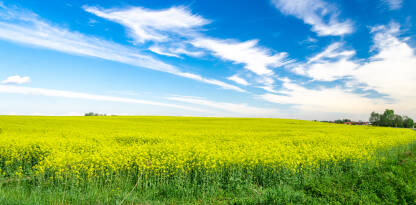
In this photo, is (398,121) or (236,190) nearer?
(236,190)

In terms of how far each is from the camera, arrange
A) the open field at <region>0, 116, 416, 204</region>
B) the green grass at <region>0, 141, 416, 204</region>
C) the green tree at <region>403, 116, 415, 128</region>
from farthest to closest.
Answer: the green tree at <region>403, 116, 415, 128</region> → the open field at <region>0, 116, 416, 204</region> → the green grass at <region>0, 141, 416, 204</region>

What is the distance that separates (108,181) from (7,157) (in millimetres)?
6905

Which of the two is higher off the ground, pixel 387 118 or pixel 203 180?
pixel 387 118

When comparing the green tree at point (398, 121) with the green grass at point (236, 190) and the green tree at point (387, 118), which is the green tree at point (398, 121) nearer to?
the green tree at point (387, 118)

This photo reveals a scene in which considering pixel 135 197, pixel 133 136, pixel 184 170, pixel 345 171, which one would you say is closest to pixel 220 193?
pixel 184 170

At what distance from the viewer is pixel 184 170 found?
9.93 metres

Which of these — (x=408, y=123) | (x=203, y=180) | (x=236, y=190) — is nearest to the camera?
(x=236, y=190)

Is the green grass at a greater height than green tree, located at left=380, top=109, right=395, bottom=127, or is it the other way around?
green tree, located at left=380, top=109, right=395, bottom=127

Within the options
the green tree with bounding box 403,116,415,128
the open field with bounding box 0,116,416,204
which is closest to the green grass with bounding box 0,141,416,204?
the open field with bounding box 0,116,416,204

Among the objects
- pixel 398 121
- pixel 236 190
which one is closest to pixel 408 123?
pixel 398 121

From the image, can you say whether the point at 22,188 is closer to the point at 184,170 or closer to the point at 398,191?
the point at 184,170

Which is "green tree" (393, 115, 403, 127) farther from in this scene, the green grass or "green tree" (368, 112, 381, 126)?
the green grass

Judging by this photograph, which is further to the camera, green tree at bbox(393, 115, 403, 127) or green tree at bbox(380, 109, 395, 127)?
green tree at bbox(380, 109, 395, 127)

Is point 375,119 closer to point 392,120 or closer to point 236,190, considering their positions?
point 392,120
